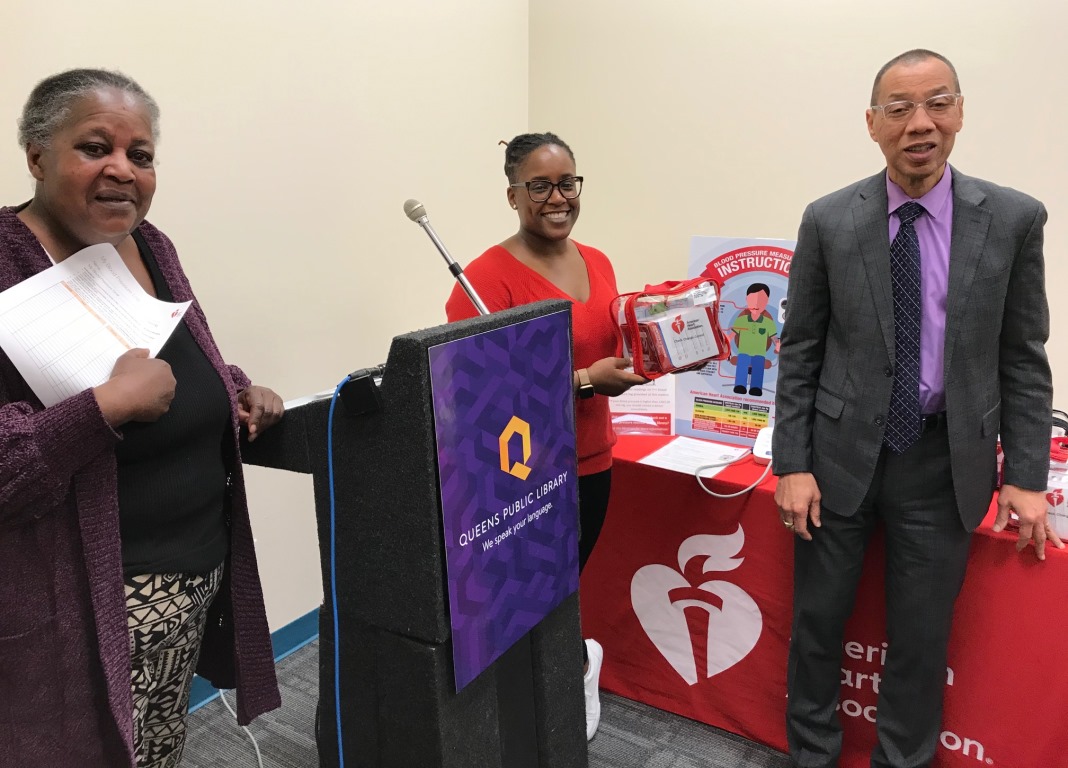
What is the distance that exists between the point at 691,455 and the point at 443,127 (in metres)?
1.48

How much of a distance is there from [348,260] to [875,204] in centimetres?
156

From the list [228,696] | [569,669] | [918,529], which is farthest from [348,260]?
[918,529]

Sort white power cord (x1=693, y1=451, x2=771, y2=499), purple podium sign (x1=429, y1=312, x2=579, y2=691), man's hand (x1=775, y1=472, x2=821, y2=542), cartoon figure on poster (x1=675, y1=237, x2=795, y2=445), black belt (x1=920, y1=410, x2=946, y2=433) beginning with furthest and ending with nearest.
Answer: cartoon figure on poster (x1=675, y1=237, x2=795, y2=445), white power cord (x1=693, y1=451, x2=771, y2=499), man's hand (x1=775, y1=472, x2=821, y2=542), black belt (x1=920, y1=410, x2=946, y2=433), purple podium sign (x1=429, y1=312, x2=579, y2=691)

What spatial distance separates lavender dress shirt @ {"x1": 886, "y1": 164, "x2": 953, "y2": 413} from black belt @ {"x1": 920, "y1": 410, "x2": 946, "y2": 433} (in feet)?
0.15

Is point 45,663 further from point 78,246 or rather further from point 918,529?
point 918,529

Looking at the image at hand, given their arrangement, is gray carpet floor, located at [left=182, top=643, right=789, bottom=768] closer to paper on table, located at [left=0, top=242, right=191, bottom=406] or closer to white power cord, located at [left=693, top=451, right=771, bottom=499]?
white power cord, located at [left=693, top=451, right=771, bottom=499]

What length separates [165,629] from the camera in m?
1.16

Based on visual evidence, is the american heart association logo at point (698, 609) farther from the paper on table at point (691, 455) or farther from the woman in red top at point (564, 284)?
the woman in red top at point (564, 284)

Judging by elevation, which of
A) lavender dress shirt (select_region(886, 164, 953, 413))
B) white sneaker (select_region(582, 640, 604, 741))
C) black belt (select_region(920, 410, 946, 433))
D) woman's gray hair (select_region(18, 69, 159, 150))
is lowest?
white sneaker (select_region(582, 640, 604, 741))

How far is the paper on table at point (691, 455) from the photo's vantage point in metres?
2.07

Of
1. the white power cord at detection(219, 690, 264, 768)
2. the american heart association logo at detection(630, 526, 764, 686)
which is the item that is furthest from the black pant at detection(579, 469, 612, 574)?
the white power cord at detection(219, 690, 264, 768)

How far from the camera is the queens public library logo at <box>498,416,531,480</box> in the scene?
3.80ft

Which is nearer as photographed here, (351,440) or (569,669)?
(351,440)

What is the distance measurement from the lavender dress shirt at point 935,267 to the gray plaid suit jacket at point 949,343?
0.08 feet
